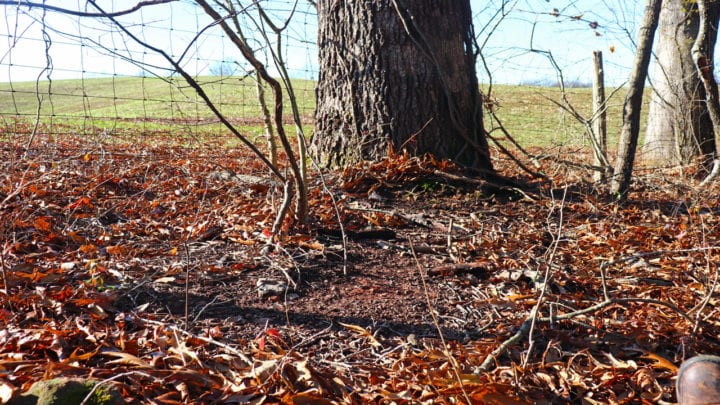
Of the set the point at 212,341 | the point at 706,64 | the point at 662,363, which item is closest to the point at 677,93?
the point at 706,64

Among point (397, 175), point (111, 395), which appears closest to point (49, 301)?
point (111, 395)

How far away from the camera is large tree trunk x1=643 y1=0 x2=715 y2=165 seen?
265 inches

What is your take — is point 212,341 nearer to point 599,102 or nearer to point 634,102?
point 634,102

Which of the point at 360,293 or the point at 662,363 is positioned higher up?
the point at 360,293

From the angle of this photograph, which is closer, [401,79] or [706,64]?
[401,79]

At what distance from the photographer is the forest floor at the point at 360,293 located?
6.81 feet

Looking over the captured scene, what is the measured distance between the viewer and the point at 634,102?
14.1 feet

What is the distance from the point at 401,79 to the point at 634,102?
180 centimetres

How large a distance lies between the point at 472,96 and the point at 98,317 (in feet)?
11.2

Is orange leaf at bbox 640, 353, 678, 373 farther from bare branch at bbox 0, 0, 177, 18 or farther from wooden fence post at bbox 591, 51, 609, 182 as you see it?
wooden fence post at bbox 591, 51, 609, 182

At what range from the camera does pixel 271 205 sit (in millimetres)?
3748

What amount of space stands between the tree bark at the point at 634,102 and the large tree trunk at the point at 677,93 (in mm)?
2347

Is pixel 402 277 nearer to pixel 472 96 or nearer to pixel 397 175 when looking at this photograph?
pixel 397 175

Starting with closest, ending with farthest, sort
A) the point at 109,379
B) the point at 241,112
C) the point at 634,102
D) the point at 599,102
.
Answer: the point at 109,379 < the point at 634,102 < the point at 599,102 < the point at 241,112
